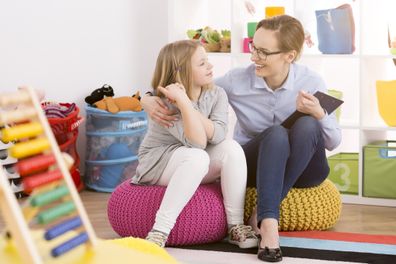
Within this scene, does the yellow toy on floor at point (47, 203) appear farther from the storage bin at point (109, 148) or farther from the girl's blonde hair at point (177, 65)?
the storage bin at point (109, 148)

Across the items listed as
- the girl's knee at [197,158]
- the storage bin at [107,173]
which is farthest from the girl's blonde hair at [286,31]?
the storage bin at [107,173]

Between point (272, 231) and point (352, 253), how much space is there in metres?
0.28

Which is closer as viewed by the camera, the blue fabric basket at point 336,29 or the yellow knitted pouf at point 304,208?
the yellow knitted pouf at point 304,208

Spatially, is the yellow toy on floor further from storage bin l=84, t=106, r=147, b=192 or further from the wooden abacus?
storage bin l=84, t=106, r=147, b=192

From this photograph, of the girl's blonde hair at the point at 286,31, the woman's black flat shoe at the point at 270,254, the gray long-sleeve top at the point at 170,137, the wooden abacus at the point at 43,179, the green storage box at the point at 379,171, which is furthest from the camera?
the green storage box at the point at 379,171

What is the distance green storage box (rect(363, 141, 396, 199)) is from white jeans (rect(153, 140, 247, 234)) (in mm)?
945

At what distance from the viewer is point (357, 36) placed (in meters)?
3.81

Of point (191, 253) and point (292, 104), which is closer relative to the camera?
point (191, 253)

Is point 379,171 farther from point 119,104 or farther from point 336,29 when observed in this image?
point 119,104

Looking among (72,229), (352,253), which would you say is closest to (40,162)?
(72,229)

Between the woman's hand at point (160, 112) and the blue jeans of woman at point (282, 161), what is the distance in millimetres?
319

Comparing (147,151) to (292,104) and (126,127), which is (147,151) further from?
(126,127)

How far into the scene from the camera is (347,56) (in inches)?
138

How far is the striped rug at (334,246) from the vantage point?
100 inches
